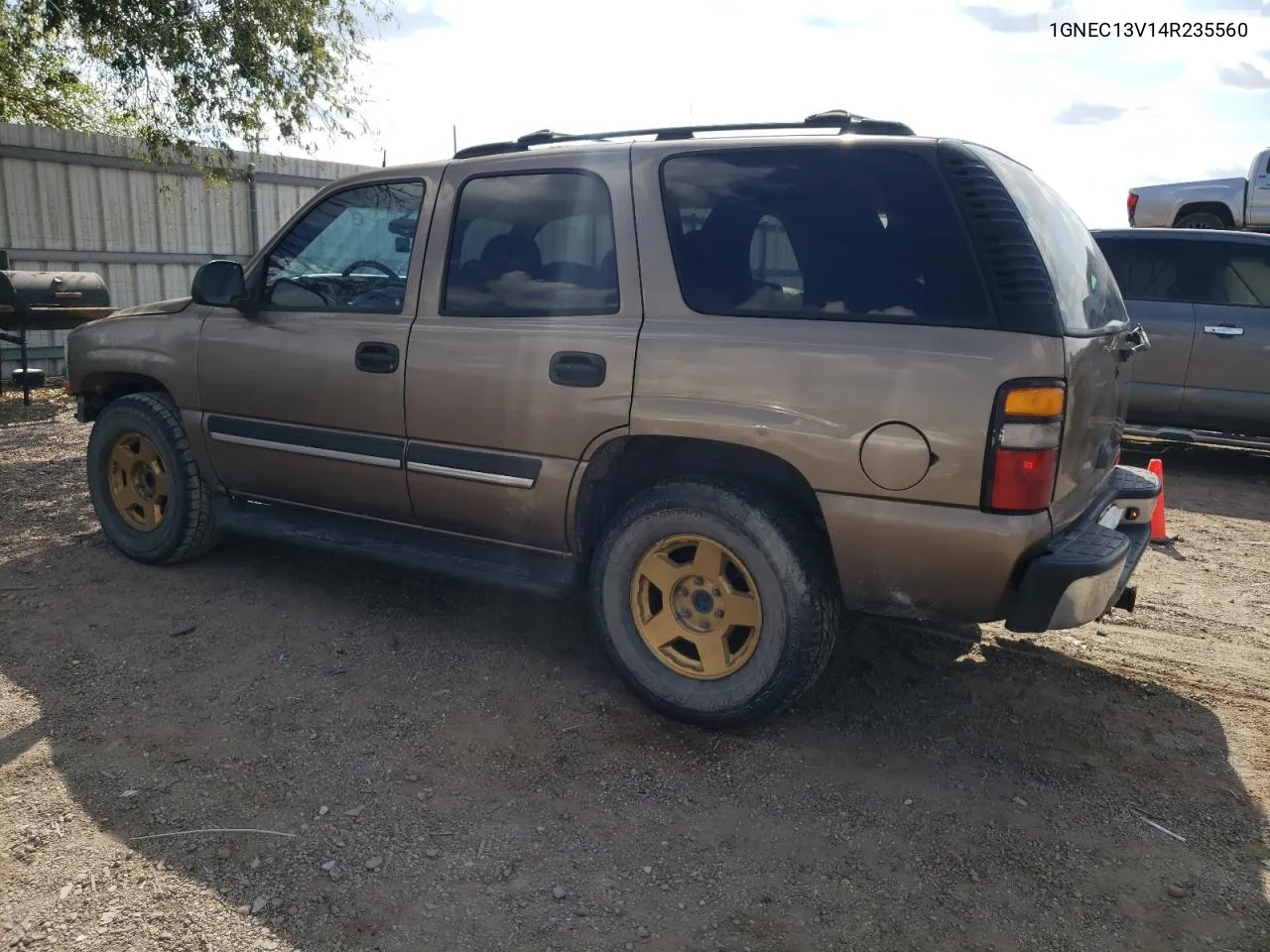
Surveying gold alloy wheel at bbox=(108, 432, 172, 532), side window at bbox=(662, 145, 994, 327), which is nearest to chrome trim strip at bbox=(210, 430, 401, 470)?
gold alloy wheel at bbox=(108, 432, 172, 532)

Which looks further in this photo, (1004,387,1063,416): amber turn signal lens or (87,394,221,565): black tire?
(87,394,221,565): black tire

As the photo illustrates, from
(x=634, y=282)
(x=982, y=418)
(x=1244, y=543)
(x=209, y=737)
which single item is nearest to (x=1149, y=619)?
(x=1244, y=543)

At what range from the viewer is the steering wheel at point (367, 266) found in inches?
163

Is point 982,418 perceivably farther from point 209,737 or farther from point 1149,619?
point 209,737

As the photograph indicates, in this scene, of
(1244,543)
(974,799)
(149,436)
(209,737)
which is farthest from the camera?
(1244,543)

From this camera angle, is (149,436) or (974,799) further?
(149,436)

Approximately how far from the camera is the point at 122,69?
341 inches

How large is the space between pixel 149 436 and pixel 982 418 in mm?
3883

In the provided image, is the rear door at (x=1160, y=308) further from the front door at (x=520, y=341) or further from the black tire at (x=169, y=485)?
the black tire at (x=169, y=485)

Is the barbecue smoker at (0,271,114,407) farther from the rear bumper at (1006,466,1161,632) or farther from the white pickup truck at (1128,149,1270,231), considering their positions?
the white pickup truck at (1128,149,1270,231)

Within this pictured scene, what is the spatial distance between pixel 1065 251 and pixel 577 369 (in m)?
1.69

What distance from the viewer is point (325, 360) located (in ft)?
13.7

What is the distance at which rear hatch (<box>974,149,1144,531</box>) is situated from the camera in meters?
3.03

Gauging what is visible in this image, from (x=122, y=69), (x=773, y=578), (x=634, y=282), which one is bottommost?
(x=773, y=578)
